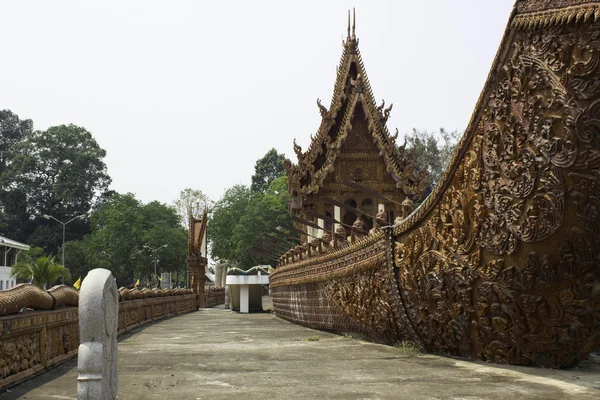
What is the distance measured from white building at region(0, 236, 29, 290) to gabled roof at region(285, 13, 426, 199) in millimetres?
30654

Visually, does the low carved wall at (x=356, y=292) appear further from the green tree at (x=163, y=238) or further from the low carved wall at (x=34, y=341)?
the green tree at (x=163, y=238)

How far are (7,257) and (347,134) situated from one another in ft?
133

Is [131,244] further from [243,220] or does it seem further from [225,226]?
[243,220]

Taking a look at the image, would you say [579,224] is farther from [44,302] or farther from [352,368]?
[44,302]

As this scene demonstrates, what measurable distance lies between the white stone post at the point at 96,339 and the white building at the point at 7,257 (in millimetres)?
45012

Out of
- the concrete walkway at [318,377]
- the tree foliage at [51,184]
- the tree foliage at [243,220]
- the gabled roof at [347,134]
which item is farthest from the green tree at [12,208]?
the concrete walkway at [318,377]

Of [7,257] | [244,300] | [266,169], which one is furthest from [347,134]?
[266,169]

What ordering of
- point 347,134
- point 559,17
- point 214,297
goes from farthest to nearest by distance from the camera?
point 214,297, point 347,134, point 559,17

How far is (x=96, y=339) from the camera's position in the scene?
4840 millimetres

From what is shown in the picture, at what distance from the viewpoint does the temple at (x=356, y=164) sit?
74.0 feet

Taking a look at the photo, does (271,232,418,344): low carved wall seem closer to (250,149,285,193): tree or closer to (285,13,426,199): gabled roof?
(285,13,426,199): gabled roof

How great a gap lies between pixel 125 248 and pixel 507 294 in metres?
Result: 51.2

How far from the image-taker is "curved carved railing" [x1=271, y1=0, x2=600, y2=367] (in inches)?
245

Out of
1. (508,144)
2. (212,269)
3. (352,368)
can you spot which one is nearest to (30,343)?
(352,368)
